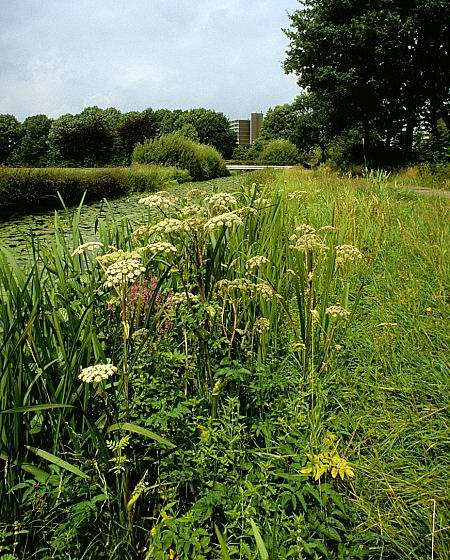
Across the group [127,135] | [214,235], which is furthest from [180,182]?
[127,135]

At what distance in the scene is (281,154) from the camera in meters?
40.7

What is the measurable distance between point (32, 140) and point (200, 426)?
148ft

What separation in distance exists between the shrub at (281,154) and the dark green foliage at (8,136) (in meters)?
22.4

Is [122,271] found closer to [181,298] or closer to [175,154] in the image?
[181,298]

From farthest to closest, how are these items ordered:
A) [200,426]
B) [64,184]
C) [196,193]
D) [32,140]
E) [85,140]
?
[32,140], [85,140], [64,184], [196,193], [200,426]

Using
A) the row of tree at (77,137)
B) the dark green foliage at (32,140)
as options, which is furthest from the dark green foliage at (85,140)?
the dark green foliage at (32,140)

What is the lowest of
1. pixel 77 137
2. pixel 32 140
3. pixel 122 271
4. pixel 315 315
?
pixel 315 315

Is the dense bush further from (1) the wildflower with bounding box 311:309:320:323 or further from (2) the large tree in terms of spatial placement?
(1) the wildflower with bounding box 311:309:320:323

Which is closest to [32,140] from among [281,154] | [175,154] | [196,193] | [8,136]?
[8,136]

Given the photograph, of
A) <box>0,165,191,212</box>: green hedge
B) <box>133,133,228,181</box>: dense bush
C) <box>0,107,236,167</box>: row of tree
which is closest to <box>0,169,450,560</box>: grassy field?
<box>0,165,191,212</box>: green hedge

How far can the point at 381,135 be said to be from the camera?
736 inches

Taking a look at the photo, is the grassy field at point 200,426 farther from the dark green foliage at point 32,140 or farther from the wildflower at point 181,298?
the dark green foliage at point 32,140

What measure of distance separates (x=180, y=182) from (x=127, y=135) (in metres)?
21.9

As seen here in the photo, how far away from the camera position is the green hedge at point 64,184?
33.1 feet
